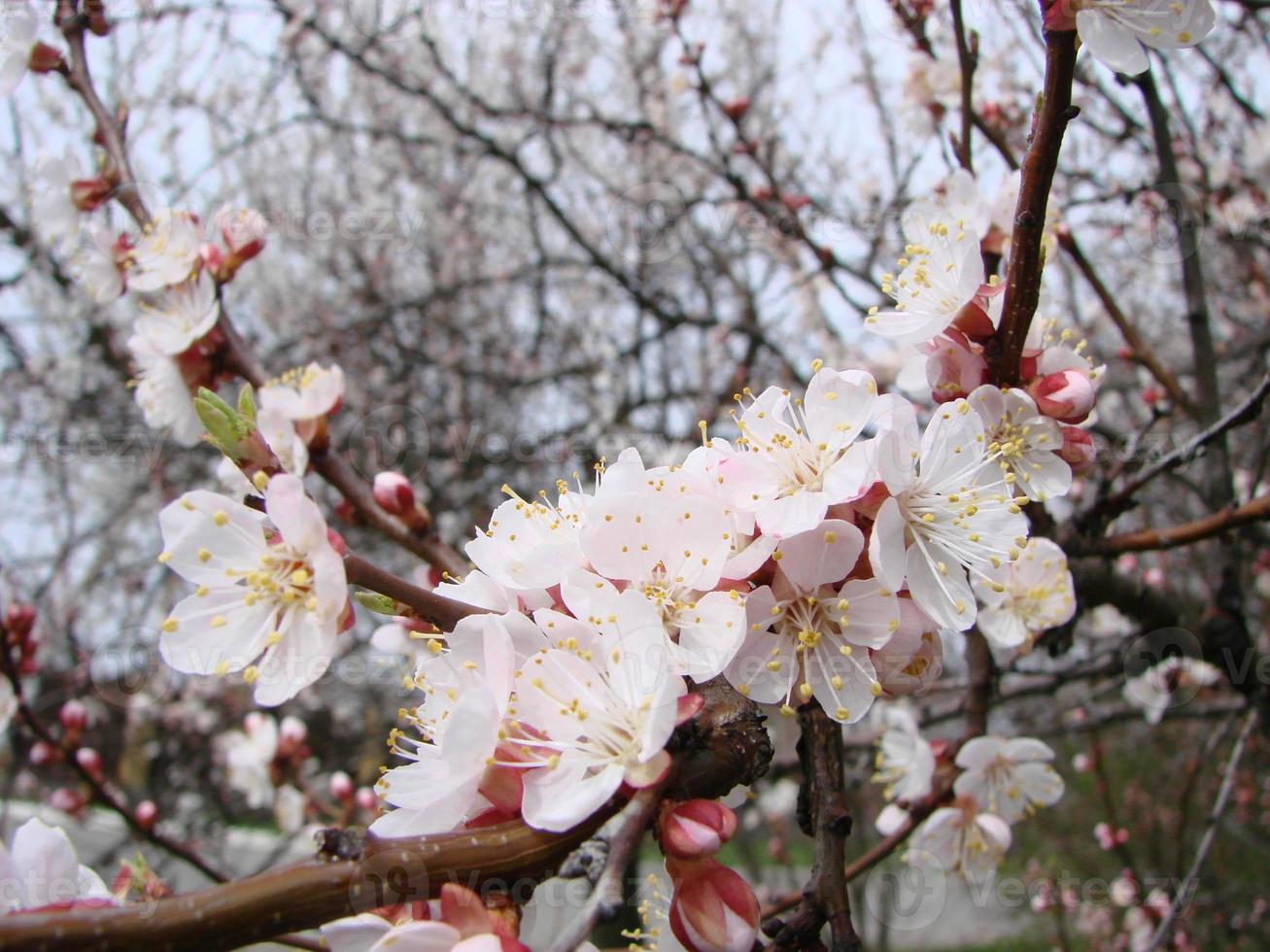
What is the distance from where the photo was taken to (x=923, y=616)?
0.96m

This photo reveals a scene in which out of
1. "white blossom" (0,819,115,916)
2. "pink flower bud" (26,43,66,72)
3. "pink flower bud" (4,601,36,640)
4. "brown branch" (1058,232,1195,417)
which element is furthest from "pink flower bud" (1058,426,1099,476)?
"pink flower bud" (4,601,36,640)

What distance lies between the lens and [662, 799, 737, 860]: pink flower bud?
79 cm

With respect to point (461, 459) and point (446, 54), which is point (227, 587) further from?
point (446, 54)

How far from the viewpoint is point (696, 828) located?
2.64 ft

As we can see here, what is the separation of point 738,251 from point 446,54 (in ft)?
9.12

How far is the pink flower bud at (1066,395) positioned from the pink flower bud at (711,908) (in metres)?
0.70

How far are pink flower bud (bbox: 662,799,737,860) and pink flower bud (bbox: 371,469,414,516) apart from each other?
89 cm

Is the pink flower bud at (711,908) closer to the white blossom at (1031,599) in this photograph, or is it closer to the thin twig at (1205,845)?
the white blossom at (1031,599)

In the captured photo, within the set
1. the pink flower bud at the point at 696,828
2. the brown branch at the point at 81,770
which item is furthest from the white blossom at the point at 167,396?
the pink flower bud at the point at 696,828

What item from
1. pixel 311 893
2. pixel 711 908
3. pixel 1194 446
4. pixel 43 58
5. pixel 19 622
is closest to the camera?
pixel 311 893

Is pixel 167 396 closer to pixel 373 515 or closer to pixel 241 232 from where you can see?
pixel 241 232

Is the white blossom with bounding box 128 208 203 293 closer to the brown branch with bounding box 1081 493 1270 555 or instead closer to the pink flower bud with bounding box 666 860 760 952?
the pink flower bud with bounding box 666 860 760 952

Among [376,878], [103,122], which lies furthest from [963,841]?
[103,122]

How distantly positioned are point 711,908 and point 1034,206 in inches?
32.5
